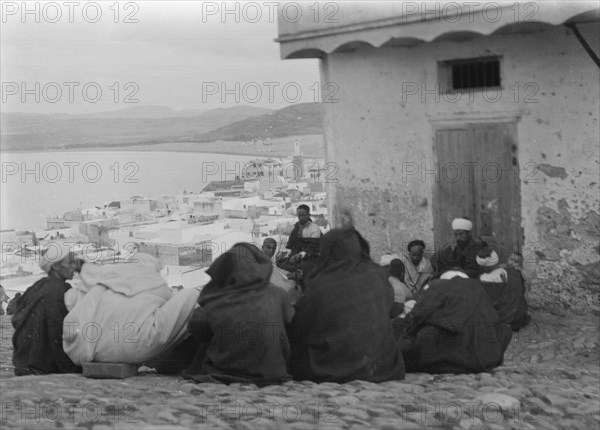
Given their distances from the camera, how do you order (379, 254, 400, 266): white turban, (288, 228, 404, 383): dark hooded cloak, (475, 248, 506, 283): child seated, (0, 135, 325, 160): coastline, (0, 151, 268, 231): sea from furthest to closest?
(0, 135, 325, 160): coastline, (0, 151, 268, 231): sea, (379, 254, 400, 266): white turban, (475, 248, 506, 283): child seated, (288, 228, 404, 383): dark hooded cloak

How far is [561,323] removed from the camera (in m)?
9.27

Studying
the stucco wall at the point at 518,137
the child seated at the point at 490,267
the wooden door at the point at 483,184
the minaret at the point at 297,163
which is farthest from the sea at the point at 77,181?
the child seated at the point at 490,267

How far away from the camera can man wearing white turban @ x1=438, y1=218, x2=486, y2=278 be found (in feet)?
30.3

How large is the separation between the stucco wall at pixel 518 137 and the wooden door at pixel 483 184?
11 centimetres

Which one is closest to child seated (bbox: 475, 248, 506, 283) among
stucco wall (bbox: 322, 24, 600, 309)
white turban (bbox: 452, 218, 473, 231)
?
white turban (bbox: 452, 218, 473, 231)

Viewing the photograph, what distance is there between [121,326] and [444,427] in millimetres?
2244

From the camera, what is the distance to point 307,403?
5543mm

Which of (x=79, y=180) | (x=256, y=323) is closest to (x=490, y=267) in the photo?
(x=256, y=323)

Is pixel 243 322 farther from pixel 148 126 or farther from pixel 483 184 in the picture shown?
pixel 148 126

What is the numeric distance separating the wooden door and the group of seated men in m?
3.03

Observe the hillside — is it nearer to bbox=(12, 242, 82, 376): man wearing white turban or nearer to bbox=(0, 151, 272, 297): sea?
bbox=(0, 151, 272, 297): sea

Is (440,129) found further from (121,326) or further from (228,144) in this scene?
(121,326)

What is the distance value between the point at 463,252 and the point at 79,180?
5182 mm

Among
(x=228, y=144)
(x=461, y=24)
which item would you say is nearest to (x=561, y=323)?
(x=461, y=24)
